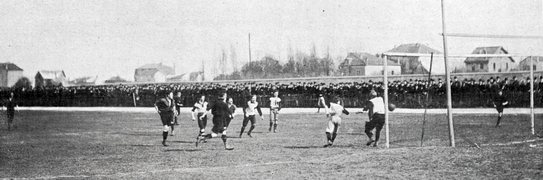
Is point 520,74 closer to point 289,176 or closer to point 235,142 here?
point 235,142

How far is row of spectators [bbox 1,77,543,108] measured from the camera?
31828 mm

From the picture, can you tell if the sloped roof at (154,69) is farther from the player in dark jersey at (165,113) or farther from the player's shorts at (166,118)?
the player's shorts at (166,118)

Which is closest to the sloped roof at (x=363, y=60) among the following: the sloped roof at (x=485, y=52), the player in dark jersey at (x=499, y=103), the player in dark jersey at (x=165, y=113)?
the sloped roof at (x=485, y=52)

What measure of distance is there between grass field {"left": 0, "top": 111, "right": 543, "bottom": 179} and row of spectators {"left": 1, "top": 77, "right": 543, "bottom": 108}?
2.73 m

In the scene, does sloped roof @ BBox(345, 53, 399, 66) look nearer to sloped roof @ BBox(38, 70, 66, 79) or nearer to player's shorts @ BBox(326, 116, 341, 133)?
sloped roof @ BBox(38, 70, 66, 79)

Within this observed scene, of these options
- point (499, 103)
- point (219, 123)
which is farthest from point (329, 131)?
point (499, 103)

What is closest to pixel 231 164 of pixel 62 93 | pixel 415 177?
pixel 415 177

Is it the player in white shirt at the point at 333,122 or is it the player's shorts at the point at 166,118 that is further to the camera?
the player's shorts at the point at 166,118

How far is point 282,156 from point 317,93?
1059 inches

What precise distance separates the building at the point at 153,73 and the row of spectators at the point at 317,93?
7273 cm

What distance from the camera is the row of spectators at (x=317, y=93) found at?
3183 cm

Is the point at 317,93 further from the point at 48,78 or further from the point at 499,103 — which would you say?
the point at 48,78

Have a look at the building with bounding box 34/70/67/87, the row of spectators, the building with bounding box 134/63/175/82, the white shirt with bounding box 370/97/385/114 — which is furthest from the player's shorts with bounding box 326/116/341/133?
the building with bounding box 134/63/175/82

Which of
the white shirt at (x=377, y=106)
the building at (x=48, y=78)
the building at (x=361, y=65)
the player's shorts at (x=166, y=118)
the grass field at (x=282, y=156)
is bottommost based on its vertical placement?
the grass field at (x=282, y=156)
